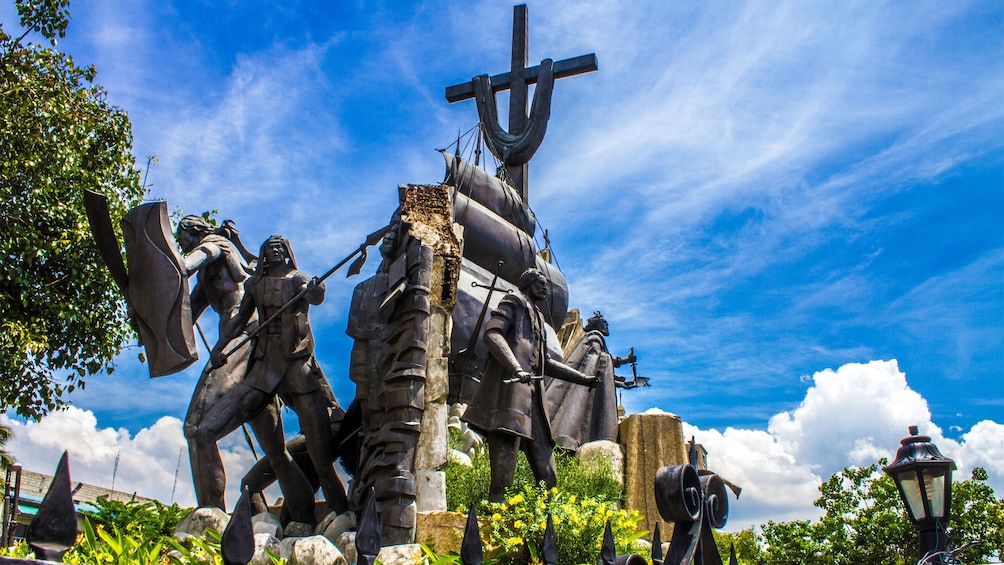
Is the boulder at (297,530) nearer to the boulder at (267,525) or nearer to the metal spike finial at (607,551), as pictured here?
the boulder at (267,525)

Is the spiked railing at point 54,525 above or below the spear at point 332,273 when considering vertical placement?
below

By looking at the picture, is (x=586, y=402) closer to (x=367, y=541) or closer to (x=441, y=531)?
(x=441, y=531)

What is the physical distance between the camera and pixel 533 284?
7.67 meters

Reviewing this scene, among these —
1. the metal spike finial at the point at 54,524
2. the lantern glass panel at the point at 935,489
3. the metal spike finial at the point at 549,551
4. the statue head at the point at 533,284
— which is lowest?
the metal spike finial at the point at 54,524

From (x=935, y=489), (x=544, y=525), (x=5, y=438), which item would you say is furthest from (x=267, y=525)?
(x=5, y=438)

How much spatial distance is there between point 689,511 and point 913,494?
3316 millimetres

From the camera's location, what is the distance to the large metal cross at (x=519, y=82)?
16594 mm

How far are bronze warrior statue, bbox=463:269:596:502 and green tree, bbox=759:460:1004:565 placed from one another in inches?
193

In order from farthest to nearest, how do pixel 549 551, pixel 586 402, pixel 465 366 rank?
pixel 586 402, pixel 465 366, pixel 549 551

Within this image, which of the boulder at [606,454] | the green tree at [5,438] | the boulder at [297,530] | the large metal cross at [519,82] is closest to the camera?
the boulder at [297,530]

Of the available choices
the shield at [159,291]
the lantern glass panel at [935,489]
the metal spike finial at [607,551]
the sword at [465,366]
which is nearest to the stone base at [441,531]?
the shield at [159,291]

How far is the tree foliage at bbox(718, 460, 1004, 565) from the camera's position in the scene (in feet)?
36.2

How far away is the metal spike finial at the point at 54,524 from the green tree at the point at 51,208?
9968 mm

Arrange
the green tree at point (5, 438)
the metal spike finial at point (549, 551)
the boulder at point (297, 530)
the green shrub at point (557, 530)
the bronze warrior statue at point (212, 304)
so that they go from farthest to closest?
the green tree at point (5, 438) → the boulder at point (297, 530) → the bronze warrior statue at point (212, 304) → the green shrub at point (557, 530) → the metal spike finial at point (549, 551)
